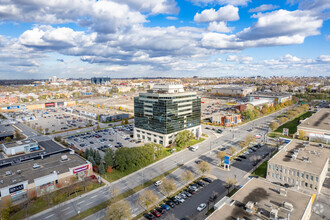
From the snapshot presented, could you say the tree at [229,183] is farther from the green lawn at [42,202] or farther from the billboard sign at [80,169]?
the billboard sign at [80,169]

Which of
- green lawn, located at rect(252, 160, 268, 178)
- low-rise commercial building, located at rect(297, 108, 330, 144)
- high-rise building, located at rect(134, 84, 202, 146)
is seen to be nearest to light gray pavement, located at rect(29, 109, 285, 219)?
high-rise building, located at rect(134, 84, 202, 146)

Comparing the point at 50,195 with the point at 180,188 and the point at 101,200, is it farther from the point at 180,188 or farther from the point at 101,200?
the point at 180,188

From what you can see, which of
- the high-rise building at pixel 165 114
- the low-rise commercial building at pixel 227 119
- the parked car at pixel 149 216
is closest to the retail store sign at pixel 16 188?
the parked car at pixel 149 216

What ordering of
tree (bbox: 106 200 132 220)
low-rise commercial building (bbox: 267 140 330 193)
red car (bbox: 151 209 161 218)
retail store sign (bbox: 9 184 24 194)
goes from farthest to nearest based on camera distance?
low-rise commercial building (bbox: 267 140 330 193), retail store sign (bbox: 9 184 24 194), red car (bbox: 151 209 161 218), tree (bbox: 106 200 132 220)

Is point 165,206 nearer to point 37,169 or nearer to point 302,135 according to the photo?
point 37,169

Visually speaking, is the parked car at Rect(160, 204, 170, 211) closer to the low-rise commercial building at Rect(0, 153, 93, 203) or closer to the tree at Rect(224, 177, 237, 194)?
the tree at Rect(224, 177, 237, 194)

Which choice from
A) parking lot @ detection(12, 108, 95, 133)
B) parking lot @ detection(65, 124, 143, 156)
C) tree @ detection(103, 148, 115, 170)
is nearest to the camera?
tree @ detection(103, 148, 115, 170)
